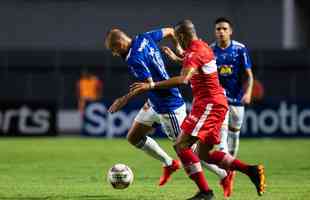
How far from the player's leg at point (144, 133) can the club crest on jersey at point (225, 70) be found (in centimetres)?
148

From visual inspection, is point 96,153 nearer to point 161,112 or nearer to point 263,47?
point 161,112

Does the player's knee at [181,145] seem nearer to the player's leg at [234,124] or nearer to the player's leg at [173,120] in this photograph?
the player's leg at [173,120]

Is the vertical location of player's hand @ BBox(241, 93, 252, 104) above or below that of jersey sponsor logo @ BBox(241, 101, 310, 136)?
above

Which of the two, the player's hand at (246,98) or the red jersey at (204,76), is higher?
the red jersey at (204,76)

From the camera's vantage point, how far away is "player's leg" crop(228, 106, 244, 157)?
13.8 metres

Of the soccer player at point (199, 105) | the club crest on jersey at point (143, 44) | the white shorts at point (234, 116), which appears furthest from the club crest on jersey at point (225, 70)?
the soccer player at point (199, 105)

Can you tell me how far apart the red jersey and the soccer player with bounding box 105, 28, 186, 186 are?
0.65 metres

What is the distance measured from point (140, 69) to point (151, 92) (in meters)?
0.71

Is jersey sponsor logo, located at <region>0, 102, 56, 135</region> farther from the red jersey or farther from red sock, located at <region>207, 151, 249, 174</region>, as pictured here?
the red jersey

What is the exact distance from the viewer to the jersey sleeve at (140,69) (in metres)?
11.4

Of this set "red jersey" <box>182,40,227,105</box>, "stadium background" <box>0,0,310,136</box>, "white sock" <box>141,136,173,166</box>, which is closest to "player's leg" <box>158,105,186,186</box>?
"white sock" <box>141,136,173,166</box>

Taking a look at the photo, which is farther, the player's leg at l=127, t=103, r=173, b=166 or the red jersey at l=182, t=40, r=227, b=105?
the player's leg at l=127, t=103, r=173, b=166

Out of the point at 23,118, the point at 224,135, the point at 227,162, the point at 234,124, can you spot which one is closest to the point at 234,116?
the point at 234,124

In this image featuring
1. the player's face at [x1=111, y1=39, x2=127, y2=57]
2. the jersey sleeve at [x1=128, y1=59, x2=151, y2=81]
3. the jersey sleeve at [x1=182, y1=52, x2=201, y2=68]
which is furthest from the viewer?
the player's face at [x1=111, y1=39, x2=127, y2=57]
